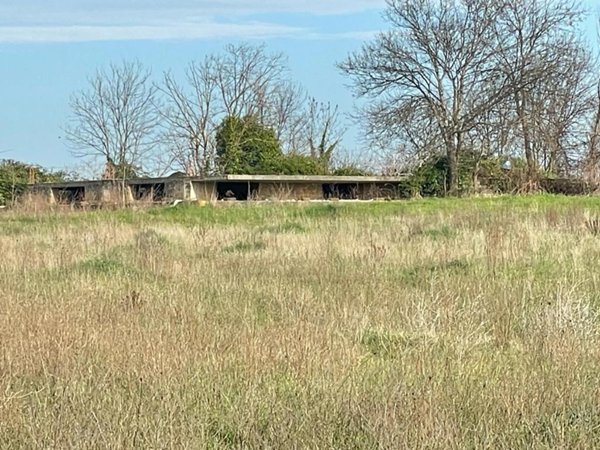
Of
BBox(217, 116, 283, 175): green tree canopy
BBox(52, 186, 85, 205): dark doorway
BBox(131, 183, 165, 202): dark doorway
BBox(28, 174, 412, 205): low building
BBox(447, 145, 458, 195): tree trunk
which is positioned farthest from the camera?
BBox(217, 116, 283, 175): green tree canopy

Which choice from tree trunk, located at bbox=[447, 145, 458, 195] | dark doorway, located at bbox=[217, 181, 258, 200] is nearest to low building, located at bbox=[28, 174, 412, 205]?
Answer: dark doorway, located at bbox=[217, 181, 258, 200]

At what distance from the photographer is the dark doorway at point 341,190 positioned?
36.0 meters

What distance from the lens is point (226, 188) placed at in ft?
114

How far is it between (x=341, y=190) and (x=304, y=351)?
32.2m

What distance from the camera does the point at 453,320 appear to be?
5.58 meters

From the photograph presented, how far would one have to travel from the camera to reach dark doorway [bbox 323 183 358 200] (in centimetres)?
3597

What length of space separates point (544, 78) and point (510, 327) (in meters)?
30.3

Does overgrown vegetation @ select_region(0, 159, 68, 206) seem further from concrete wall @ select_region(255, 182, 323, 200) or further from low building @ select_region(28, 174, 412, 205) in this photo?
concrete wall @ select_region(255, 182, 323, 200)

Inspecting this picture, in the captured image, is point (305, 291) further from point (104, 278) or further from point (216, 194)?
point (216, 194)

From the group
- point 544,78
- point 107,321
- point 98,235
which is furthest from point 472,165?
point 107,321

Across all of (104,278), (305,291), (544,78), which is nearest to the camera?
(305,291)

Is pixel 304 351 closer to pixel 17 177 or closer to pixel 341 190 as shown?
pixel 341 190

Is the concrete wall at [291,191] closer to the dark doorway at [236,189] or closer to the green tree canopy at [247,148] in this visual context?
the dark doorway at [236,189]

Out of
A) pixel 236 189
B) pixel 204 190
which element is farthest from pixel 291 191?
pixel 204 190
